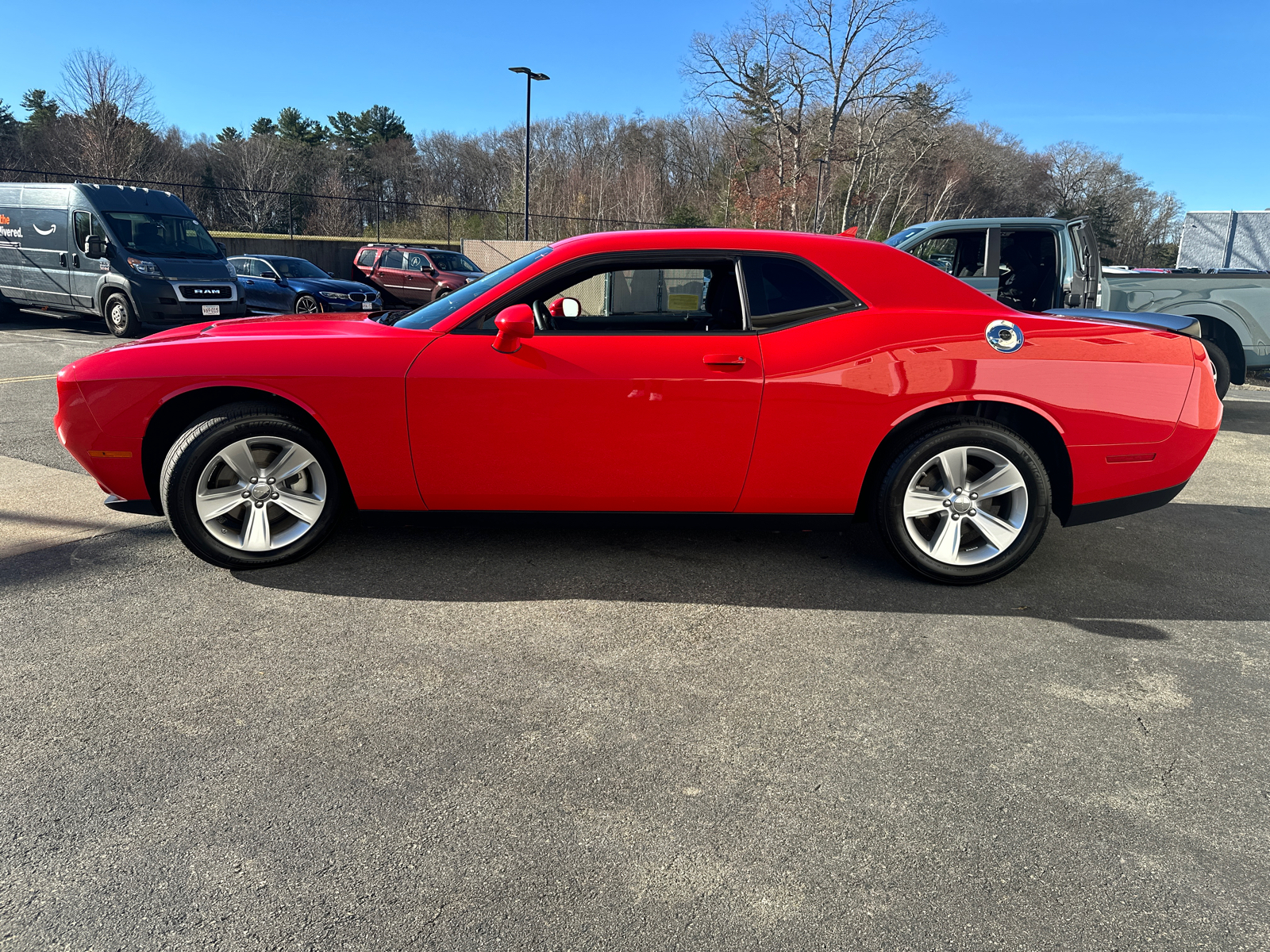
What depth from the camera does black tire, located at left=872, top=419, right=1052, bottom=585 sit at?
152 inches

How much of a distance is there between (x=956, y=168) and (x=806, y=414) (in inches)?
2003

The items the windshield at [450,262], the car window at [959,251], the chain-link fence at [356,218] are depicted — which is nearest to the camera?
the car window at [959,251]

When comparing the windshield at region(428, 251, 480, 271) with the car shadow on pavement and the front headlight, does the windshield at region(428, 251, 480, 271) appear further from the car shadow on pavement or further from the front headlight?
the car shadow on pavement

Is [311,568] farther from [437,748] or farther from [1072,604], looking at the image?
[1072,604]

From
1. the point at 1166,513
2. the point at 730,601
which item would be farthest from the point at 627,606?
the point at 1166,513

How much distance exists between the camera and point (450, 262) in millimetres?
22719

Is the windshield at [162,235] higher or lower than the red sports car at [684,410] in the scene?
higher

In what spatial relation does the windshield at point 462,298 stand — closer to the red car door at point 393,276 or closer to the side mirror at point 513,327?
the side mirror at point 513,327

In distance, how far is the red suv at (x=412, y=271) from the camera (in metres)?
22.0

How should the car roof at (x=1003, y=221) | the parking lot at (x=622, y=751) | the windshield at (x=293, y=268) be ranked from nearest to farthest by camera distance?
the parking lot at (x=622, y=751) < the car roof at (x=1003, y=221) < the windshield at (x=293, y=268)

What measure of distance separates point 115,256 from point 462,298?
1270cm

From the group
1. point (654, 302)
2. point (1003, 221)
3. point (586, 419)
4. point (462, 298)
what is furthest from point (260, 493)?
point (1003, 221)

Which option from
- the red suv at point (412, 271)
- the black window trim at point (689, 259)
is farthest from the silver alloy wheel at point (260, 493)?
the red suv at point (412, 271)

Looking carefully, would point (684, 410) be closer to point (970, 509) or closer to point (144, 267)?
point (970, 509)
